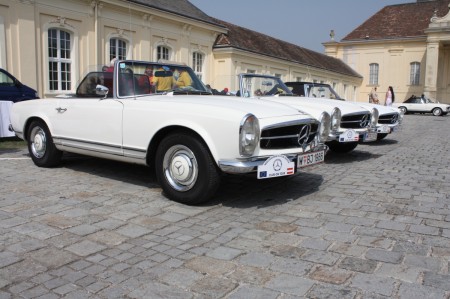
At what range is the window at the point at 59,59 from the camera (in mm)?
15539

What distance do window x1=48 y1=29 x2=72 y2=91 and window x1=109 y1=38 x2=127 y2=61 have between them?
208 centimetres

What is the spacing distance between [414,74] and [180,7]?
105 feet

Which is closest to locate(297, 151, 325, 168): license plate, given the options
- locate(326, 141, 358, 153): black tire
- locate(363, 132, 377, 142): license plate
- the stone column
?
locate(363, 132, 377, 142): license plate

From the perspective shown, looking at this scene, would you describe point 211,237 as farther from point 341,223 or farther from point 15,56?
point 15,56

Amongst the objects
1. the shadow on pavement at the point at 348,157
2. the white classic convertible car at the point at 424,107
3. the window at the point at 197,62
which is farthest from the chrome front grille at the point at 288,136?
the white classic convertible car at the point at 424,107

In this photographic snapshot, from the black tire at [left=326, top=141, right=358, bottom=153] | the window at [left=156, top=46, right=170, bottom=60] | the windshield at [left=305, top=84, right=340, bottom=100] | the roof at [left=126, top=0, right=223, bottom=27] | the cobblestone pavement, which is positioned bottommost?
the cobblestone pavement

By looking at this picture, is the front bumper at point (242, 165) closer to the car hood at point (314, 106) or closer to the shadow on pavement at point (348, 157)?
the car hood at point (314, 106)

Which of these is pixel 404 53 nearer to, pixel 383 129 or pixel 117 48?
pixel 117 48

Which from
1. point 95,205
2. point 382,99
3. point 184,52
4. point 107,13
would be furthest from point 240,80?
point 382,99

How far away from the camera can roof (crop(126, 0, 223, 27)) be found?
1929 cm

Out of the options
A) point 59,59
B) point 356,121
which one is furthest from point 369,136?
point 59,59

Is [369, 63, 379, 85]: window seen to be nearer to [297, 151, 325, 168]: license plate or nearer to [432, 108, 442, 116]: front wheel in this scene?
[432, 108, 442, 116]: front wheel

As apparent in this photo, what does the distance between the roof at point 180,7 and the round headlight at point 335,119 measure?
13275 millimetres

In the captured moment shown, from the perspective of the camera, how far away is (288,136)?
486 centimetres
